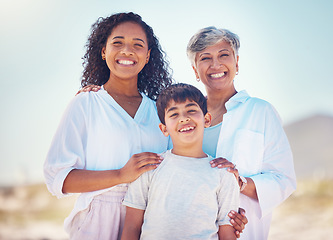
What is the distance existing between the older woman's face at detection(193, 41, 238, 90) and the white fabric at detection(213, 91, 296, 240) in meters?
0.49

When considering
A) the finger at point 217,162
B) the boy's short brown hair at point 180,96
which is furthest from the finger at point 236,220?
the boy's short brown hair at point 180,96

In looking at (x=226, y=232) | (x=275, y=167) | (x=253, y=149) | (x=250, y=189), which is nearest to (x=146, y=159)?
(x=226, y=232)

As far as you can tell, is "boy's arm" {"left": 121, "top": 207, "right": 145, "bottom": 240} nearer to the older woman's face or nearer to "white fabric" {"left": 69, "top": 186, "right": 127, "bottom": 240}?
"white fabric" {"left": 69, "top": 186, "right": 127, "bottom": 240}

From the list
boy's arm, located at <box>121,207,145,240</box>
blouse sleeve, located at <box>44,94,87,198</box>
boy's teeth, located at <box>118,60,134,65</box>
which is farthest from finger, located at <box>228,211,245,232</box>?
boy's teeth, located at <box>118,60,134,65</box>

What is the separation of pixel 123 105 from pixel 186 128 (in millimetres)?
830

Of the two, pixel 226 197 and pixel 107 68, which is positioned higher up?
pixel 107 68

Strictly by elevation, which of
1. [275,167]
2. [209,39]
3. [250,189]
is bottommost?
[250,189]

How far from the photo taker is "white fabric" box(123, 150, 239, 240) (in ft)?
8.38

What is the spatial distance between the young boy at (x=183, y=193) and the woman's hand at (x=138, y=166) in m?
0.05

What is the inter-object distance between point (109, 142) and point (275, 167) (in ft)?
4.76

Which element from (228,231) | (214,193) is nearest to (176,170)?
(214,193)

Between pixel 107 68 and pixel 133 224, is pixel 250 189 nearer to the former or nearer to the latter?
pixel 133 224

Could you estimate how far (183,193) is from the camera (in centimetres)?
264

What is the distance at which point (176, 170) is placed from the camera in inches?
107
